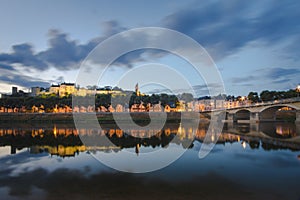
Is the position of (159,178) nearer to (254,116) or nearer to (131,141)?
(131,141)

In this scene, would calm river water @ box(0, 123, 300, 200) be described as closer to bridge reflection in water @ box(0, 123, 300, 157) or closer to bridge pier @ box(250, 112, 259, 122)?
bridge reflection in water @ box(0, 123, 300, 157)

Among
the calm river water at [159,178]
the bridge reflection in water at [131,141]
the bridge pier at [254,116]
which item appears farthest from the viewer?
the bridge pier at [254,116]

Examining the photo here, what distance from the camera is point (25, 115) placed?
255 feet

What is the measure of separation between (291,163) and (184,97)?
4652 inches

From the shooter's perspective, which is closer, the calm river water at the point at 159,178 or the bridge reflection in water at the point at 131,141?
the calm river water at the point at 159,178

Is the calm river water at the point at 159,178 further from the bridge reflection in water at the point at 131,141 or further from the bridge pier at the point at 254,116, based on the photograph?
the bridge pier at the point at 254,116

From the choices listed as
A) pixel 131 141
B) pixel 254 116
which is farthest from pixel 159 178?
pixel 254 116

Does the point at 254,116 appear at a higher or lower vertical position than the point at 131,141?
higher

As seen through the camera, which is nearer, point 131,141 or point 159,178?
point 159,178

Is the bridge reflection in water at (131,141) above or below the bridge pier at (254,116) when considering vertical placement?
below

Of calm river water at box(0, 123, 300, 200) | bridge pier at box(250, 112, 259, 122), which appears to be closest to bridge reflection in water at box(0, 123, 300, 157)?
calm river water at box(0, 123, 300, 200)

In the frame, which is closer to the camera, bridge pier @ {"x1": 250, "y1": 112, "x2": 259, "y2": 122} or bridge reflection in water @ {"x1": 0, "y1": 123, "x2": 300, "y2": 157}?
bridge reflection in water @ {"x1": 0, "y1": 123, "x2": 300, "y2": 157}

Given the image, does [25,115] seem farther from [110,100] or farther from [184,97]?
[184,97]

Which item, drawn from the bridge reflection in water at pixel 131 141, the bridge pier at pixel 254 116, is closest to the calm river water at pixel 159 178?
the bridge reflection in water at pixel 131 141
